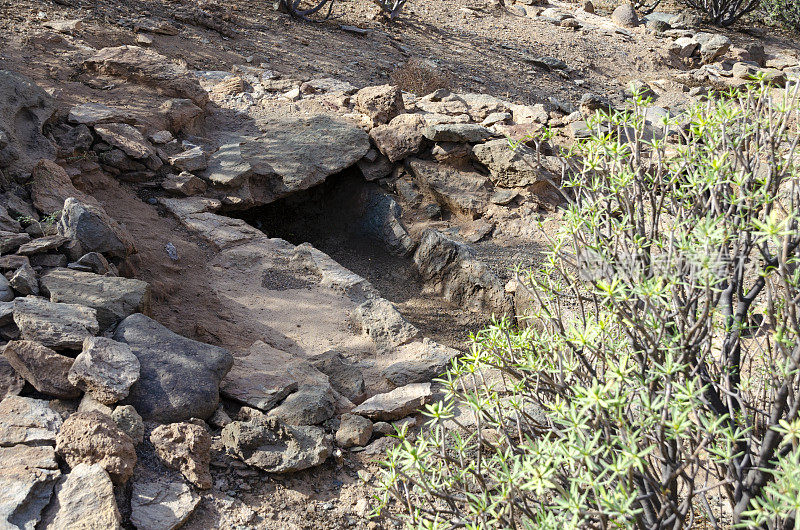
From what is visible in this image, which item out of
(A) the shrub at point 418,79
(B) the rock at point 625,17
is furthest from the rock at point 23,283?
(B) the rock at point 625,17

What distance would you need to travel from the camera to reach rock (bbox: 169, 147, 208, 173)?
5719 millimetres

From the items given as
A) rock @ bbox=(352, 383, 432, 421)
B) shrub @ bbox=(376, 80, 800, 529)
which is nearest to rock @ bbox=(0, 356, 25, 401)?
rock @ bbox=(352, 383, 432, 421)

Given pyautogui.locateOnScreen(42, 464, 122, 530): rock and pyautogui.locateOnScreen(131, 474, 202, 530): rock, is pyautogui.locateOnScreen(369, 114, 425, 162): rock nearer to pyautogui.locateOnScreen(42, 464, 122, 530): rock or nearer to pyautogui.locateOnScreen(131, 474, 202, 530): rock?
pyautogui.locateOnScreen(131, 474, 202, 530): rock

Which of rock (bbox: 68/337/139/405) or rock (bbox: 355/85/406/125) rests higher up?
rock (bbox: 355/85/406/125)

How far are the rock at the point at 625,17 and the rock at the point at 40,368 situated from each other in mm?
11204

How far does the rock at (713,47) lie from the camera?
10.2m

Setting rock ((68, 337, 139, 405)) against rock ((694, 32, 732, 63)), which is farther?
rock ((694, 32, 732, 63))

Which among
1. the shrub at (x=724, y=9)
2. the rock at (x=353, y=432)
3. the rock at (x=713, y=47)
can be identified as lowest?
the rock at (x=353, y=432)

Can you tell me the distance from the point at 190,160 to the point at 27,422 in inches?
141

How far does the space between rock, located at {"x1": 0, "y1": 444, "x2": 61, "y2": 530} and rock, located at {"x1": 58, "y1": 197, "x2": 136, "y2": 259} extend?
171 cm

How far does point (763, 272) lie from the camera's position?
172 centimetres

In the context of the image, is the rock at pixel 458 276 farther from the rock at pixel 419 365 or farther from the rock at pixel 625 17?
the rock at pixel 625 17

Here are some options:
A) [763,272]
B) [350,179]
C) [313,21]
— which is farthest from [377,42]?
[763,272]

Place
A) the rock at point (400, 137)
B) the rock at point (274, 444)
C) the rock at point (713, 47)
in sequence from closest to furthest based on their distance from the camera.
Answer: the rock at point (274, 444) < the rock at point (400, 137) < the rock at point (713, 47)
